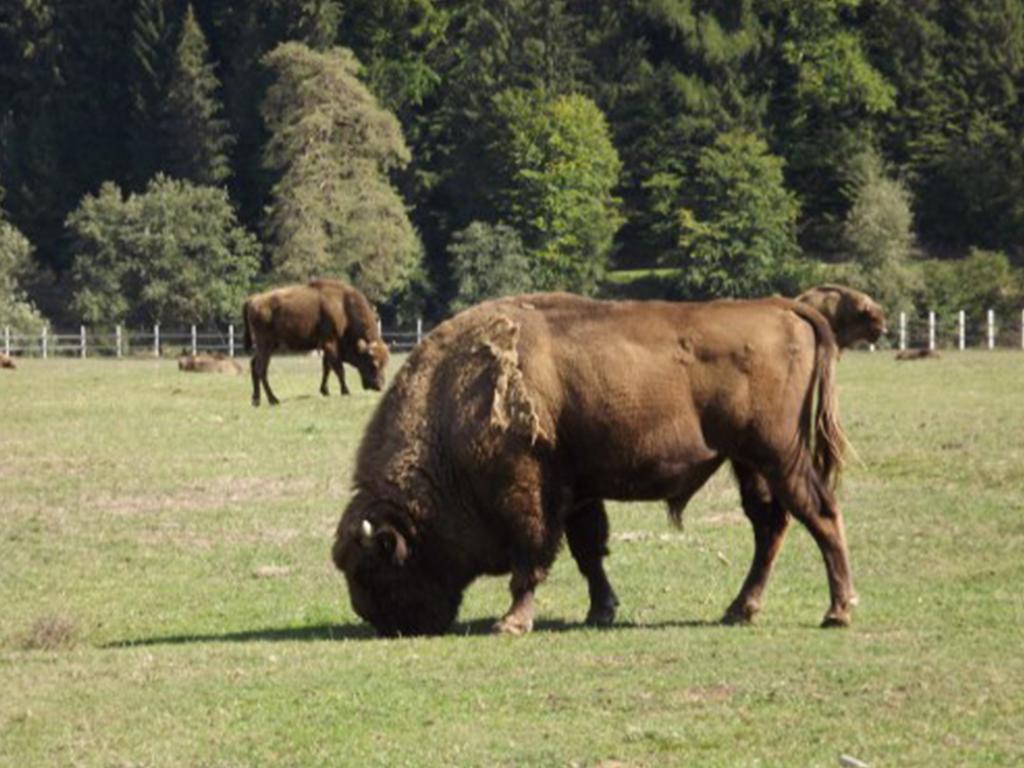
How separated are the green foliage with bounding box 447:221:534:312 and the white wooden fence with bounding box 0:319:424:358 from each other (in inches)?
117

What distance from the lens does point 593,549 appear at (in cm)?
1561

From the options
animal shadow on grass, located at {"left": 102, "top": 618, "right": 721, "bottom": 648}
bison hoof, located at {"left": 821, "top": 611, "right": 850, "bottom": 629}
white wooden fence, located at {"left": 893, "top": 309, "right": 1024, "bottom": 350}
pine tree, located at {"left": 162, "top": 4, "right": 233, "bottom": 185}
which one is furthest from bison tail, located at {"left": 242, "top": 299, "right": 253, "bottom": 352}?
pine tree, located at {"left": 162, "top": 4, "right": 233, "bottom": 185}

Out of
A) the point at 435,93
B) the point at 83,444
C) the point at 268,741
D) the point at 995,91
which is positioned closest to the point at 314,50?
the point at 435,93

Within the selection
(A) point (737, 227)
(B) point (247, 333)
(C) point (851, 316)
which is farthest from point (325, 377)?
(A) point (737, 227)

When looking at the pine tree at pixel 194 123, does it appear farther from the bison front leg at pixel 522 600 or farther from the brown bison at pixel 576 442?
the bison front leg at pixel 522 600

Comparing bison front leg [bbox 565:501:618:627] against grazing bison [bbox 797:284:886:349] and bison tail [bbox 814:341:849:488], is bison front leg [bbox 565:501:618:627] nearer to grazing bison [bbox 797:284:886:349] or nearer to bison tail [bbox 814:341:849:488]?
bison tail [bbox 814:341:849:488]

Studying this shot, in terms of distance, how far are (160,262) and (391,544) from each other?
74.7 metres

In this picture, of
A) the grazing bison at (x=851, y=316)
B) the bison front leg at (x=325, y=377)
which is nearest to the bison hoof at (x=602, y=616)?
the grazing bison at (x=851, y=316)

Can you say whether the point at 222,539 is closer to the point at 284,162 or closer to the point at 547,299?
the point at 547,299

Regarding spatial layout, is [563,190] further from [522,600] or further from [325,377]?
[522,600]

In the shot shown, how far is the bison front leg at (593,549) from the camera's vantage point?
15195mm

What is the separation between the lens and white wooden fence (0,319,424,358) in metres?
82.6

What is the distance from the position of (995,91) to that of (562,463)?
89126 mm

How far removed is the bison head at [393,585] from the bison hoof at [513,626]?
17.4 inches
